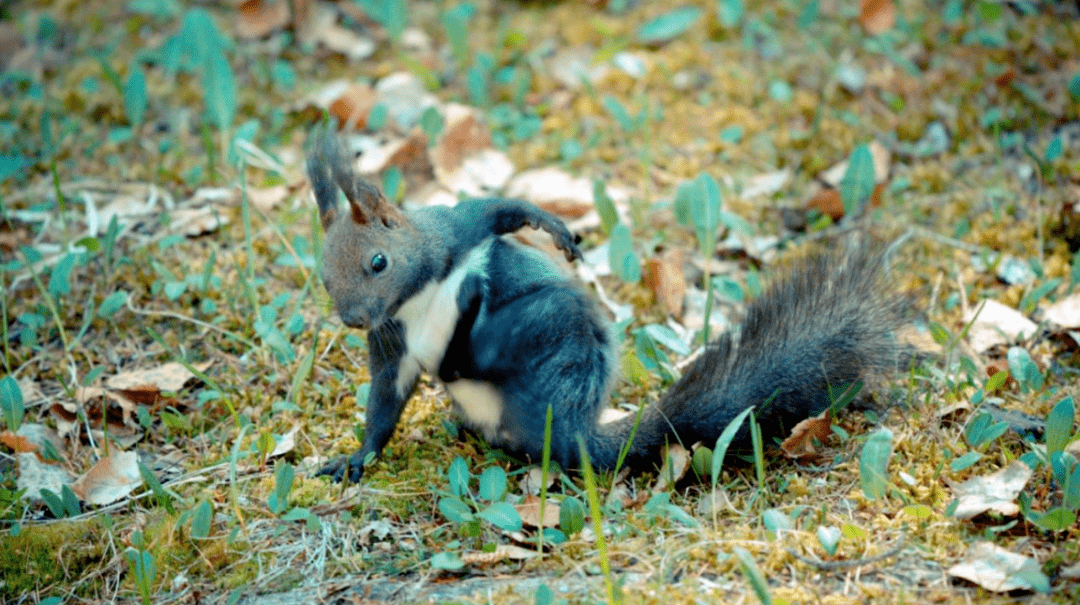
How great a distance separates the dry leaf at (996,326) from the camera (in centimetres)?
290

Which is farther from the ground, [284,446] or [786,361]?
[786,361]

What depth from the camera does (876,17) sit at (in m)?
4.31

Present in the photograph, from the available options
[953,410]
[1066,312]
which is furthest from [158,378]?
[1066,312]

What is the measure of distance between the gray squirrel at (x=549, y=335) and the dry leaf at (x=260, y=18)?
2.30 m

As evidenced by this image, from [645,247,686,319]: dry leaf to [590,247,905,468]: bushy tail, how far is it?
66cm

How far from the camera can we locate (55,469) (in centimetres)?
262

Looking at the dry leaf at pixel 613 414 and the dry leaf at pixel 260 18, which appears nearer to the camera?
the dry leaf at pixel 613 414

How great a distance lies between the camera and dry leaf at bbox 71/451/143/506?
249 cm

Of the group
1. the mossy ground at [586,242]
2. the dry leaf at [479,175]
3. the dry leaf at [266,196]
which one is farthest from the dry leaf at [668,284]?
the dry leaf at [266,196]

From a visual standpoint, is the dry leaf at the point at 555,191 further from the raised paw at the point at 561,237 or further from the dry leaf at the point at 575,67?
the raised paw at the point at 561,237

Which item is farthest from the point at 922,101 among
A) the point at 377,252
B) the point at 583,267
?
the point at 377,252

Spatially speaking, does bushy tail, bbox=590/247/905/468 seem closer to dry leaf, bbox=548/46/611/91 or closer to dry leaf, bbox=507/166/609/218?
dry leaf, bbox=507/166/609/218

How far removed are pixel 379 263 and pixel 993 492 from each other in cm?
145

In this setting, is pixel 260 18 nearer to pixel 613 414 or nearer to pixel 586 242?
pixel 586 242
